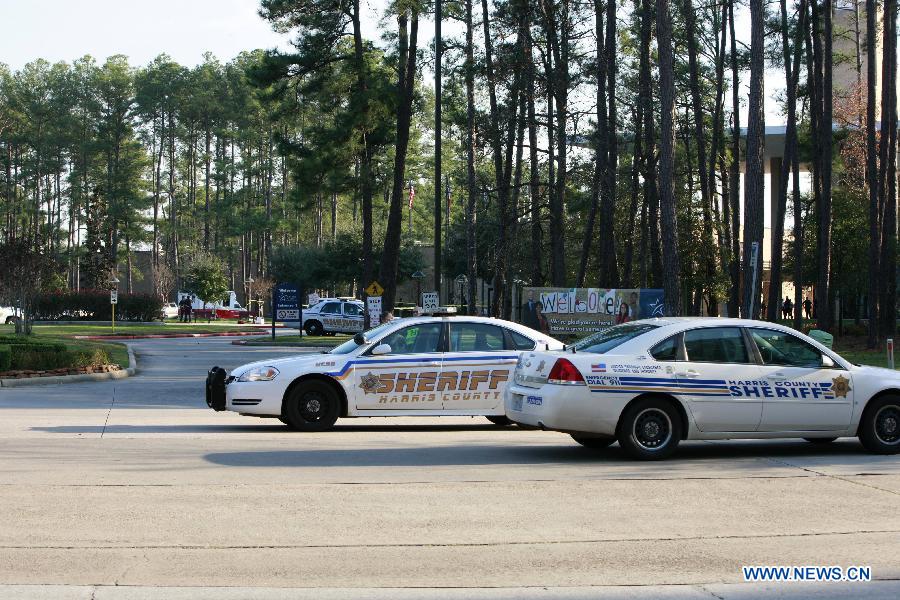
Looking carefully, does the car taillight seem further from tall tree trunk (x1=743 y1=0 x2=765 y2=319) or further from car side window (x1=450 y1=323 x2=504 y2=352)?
Answer: tall tree trunk (x1=743 y1=0 x2=765 y2=319)

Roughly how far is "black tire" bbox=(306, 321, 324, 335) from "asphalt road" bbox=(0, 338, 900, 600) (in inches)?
1485

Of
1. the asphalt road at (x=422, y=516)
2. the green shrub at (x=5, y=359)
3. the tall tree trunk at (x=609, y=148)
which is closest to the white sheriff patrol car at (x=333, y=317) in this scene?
the tall tree trunk at (x=609, y=148)

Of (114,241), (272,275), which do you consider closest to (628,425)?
(272,275)

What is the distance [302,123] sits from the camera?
88500 mm

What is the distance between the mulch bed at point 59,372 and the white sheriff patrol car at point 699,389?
46.9ft

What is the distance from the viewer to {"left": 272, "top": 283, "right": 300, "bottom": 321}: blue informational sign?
47397 mm

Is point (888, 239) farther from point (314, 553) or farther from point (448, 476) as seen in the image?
point (314, 553)

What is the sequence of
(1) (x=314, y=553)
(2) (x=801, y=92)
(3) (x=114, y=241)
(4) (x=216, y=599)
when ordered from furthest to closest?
(3) (x=114, y=241) < (2) (x=801, y=92) < (1) (x=314, y=553) < (4) (x=216, y=599)

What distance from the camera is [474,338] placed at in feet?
49.4

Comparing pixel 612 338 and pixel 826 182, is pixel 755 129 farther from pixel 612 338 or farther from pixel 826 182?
pixel 612 338

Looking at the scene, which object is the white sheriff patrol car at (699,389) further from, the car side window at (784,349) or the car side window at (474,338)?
the car side window at (474,338)

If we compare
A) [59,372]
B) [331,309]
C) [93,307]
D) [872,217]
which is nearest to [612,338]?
[59,372]

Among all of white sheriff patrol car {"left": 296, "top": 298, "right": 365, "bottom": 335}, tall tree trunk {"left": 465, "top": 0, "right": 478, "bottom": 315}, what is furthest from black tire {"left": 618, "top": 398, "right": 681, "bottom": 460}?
white sheriff patrol car {"left": 296, "top": 298, "right": 365, "bottom": 335}

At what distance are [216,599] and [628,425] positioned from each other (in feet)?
20.0
